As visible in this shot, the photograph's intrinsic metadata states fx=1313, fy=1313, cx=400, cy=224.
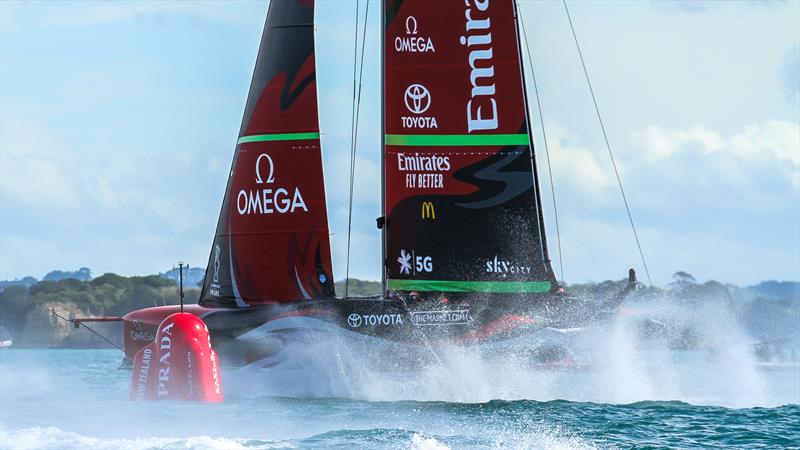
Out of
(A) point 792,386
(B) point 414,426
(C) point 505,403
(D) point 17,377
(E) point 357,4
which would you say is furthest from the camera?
(A) point 792,386

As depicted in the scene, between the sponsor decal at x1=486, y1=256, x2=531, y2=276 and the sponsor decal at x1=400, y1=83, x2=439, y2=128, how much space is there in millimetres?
2795

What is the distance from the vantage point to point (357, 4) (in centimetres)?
2616

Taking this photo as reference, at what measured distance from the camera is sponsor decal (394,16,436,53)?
82.1 ft

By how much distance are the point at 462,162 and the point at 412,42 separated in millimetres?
2507

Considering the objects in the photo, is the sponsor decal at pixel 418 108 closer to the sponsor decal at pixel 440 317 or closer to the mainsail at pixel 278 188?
the mainsail at pixel 278 188

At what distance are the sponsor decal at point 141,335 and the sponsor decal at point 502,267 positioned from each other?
21.6 feet

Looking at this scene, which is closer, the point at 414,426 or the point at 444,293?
the point at 414,426

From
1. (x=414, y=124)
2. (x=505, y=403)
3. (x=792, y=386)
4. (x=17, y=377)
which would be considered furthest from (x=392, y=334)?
(x=792, y=386)

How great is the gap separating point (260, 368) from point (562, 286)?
6155mm

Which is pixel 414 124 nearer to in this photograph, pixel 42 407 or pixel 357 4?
pixel 357 4

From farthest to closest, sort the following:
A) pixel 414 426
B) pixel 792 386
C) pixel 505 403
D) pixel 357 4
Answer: pixel 792 386, pixel 357 4, pixel 505 403, pixel 414 426

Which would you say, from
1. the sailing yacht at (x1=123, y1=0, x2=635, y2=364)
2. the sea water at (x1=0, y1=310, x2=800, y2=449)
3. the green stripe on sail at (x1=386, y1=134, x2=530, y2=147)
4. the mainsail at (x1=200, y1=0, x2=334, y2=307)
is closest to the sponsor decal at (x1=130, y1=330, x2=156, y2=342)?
the sailing yacht at (x1=123, y1=0, x2=635, y2=364)

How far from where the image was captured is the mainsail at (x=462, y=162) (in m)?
24.8

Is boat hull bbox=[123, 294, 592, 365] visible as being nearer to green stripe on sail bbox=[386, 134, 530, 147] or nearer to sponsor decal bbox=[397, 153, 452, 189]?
sponsor decal bbox=[397, 153, 452, 189]
